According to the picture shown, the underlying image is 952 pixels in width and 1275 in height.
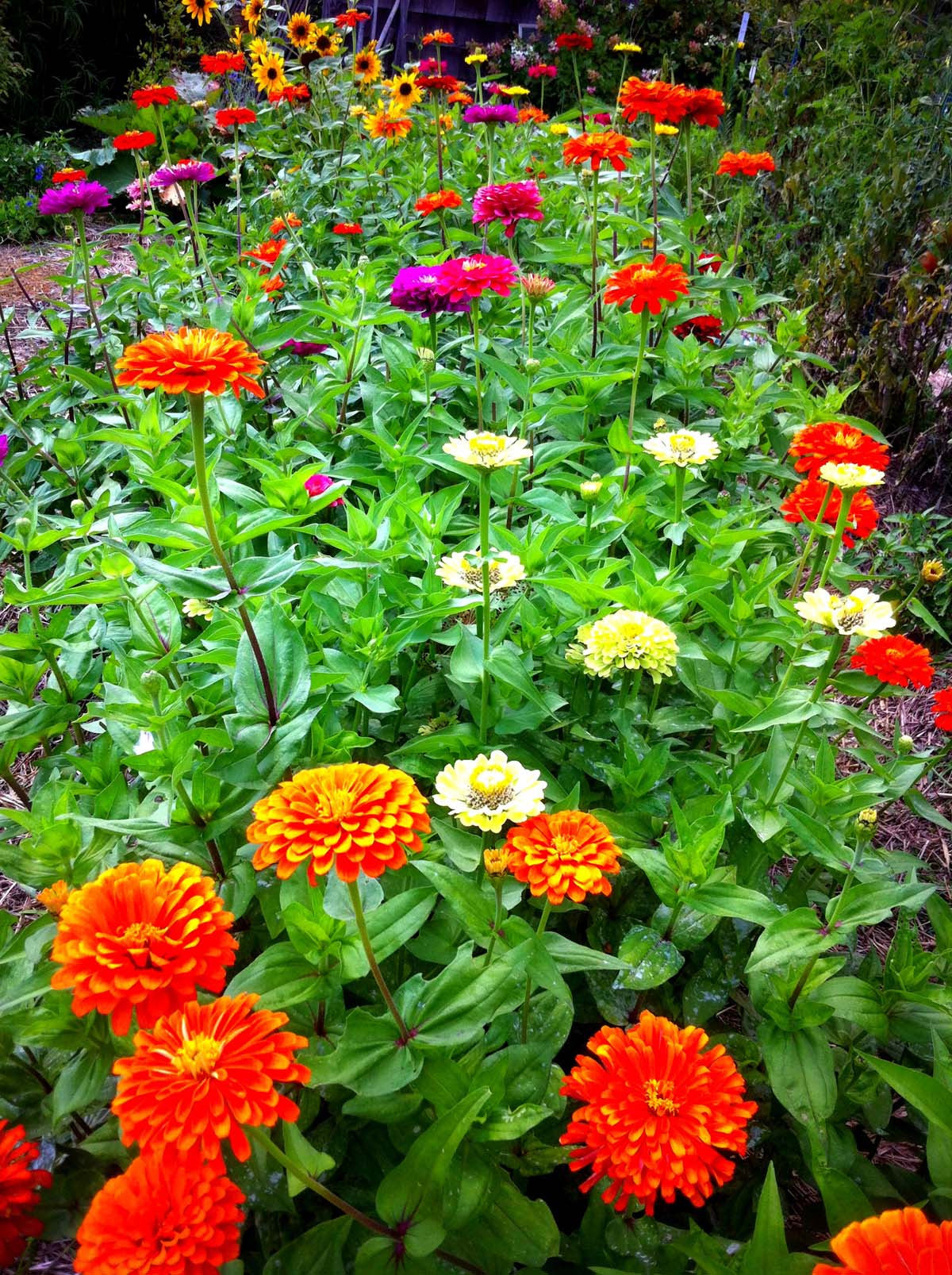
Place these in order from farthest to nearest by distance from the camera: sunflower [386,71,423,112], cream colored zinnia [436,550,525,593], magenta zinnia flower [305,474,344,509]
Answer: sunflower [386,71,423,112] < magenta zinnia flower [305,474,344,509] < cream colored zinnia [436,550,525,593]

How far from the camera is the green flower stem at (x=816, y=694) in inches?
40.4

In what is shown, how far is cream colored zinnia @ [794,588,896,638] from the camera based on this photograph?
1001 millimetres

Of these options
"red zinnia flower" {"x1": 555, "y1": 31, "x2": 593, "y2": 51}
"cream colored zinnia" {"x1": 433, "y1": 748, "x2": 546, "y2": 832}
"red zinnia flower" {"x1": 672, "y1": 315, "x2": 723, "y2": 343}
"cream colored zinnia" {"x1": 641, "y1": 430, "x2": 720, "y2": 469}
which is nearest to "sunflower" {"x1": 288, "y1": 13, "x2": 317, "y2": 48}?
"red zinnia flower" {"x1": 555, "y1": 31, "x2": 593, "y2": 51}

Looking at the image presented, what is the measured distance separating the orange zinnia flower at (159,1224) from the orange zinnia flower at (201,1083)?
0.02 metres

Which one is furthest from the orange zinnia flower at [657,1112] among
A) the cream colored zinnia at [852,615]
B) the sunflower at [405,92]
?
the sunflower at [405,92]

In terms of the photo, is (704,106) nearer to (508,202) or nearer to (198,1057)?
(508,202)

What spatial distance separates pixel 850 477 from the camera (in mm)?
1144

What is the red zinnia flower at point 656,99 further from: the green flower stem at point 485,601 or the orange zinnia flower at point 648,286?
the green flower stem at point 485,601

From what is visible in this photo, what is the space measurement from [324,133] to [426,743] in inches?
143

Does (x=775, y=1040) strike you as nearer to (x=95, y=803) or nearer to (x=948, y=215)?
(x=95, y=803)

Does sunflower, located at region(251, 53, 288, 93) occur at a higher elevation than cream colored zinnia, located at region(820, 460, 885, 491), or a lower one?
higher

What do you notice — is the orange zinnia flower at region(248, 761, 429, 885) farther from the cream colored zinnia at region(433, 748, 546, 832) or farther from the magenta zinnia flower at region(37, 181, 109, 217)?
the magenta zinnia flower at region(37, 181, 109, 217)

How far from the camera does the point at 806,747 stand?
4.35 ft

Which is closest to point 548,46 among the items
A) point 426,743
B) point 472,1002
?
point 426,743
